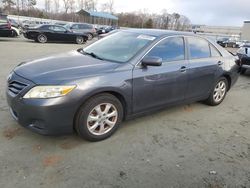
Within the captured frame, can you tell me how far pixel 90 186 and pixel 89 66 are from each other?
1626mm

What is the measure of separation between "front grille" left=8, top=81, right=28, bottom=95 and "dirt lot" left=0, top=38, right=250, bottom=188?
2.28ft

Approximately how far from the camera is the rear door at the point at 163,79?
383cm

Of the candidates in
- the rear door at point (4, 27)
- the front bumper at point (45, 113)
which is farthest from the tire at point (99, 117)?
the rear door at point (4, 27)

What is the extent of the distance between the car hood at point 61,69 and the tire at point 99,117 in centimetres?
37

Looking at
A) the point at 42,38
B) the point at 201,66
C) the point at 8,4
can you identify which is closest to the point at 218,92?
the point at 201,66

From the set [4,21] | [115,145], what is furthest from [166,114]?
[4,21]

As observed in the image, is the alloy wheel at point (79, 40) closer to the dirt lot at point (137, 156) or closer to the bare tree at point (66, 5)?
the dirt lot at point (137, 156)

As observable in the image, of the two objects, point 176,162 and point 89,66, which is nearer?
point 176,162

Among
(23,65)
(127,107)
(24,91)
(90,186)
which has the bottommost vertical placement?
(90,186)

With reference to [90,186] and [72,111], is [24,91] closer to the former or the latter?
[72,111]

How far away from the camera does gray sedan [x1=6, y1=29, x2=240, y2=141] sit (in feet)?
10.4

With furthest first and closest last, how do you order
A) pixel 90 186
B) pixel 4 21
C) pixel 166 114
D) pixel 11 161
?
pixel 4 21 < pixel 166 114 < pixel 11 161 < pixel 90 186

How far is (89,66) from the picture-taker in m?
3.59

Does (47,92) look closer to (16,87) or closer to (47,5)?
(16,87)
